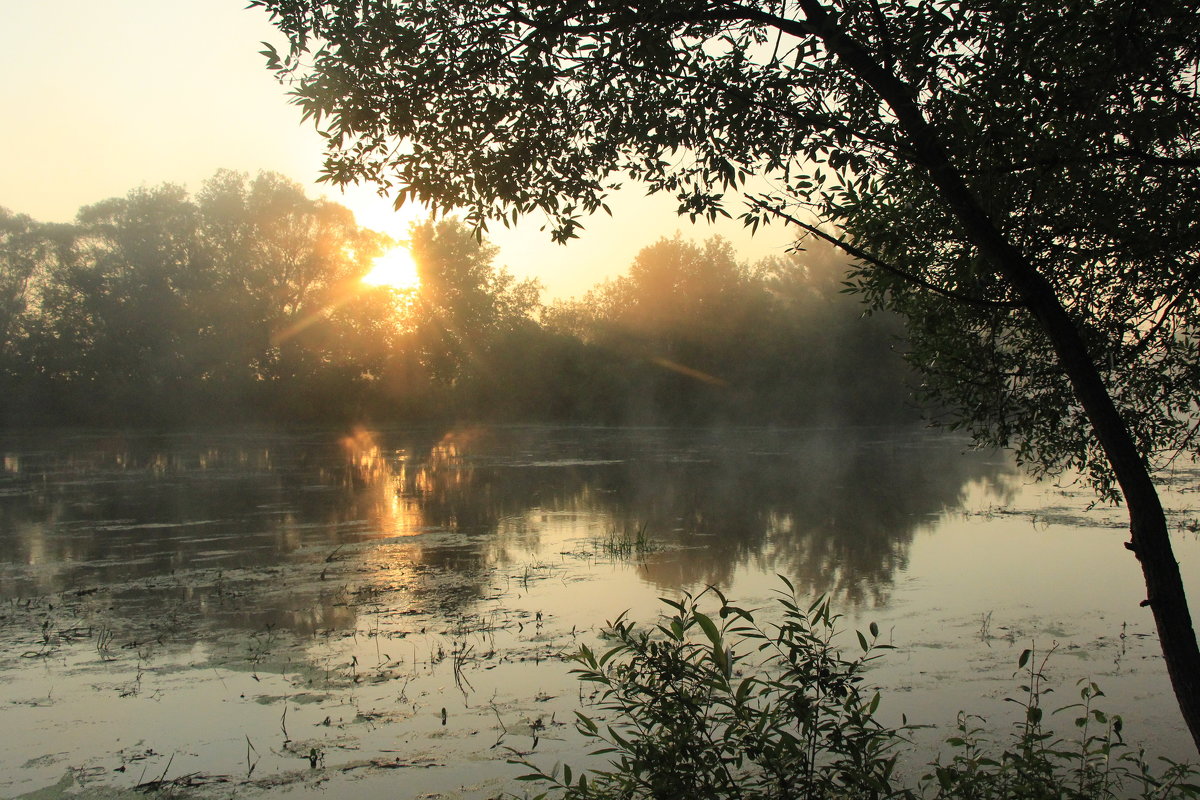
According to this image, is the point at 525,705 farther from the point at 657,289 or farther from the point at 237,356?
the point at 657,289

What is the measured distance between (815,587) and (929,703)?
3552mm

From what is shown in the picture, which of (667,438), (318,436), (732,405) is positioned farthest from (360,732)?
(732,405)

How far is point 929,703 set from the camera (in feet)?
20.5

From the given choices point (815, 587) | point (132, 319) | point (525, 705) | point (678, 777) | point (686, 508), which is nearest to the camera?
point (678, 777)

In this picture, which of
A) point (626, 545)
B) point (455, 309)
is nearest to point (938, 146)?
point (626, 545)

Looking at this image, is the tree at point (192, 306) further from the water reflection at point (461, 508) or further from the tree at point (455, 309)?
the water reflection at point (461, 508)

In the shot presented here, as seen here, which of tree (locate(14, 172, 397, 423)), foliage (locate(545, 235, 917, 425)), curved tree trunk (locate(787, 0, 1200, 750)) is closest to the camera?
curved tree trunk (locate(787, 0, 1200, 750))

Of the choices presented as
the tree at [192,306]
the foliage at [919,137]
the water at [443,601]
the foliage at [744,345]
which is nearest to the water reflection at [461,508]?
the water at [443,601]

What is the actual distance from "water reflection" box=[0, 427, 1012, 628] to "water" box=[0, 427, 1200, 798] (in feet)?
0.29

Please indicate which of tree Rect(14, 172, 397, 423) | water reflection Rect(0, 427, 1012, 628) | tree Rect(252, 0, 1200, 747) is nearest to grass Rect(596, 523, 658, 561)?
water reflection Rect(0, 427, 1012, 628)

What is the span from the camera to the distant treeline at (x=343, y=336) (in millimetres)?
41062

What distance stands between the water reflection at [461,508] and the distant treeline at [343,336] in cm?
1085

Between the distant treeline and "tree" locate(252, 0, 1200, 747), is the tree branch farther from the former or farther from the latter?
the distant treeline

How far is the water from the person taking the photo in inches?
223
